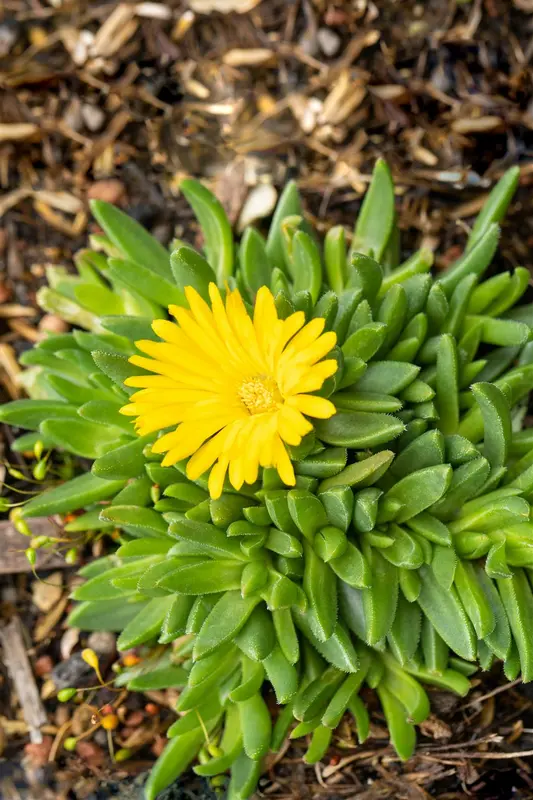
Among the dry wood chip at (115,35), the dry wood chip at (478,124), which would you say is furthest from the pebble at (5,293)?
the dry wood chip at (478,124)

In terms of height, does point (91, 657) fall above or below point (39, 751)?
above

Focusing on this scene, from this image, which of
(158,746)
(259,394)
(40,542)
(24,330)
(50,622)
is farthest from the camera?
(24,330)

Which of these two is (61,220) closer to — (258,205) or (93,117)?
(93,117)

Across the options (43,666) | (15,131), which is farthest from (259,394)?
(15,131)

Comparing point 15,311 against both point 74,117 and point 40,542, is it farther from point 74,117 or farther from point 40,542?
point 40,542

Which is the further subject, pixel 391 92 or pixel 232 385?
pixel 391 92

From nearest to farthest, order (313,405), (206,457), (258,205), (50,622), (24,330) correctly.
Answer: (313,405)
(206,457)
(50,622)
(258,205)
(24,330)

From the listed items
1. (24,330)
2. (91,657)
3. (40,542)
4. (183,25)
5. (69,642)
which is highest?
(183,25)
